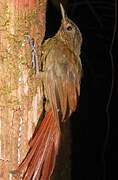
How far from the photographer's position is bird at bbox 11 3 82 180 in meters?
0.98

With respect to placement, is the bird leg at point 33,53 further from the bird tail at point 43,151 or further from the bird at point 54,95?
the bird tail at point 43,151

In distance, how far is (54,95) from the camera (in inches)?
48.2

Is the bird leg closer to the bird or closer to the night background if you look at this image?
the bird

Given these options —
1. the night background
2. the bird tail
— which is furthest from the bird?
the night background

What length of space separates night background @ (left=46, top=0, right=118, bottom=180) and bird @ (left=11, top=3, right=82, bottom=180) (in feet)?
3.12

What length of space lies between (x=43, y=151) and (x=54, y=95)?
325 millimetres

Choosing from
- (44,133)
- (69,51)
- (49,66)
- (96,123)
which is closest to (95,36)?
(96,123)

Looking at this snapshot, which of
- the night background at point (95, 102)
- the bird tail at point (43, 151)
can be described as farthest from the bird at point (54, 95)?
the night background at point (95, 102)

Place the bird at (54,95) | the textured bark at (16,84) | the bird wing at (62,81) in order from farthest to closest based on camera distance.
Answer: the bird wing at (62,81) < the bird at (54,95) < the textured bark at (16,84)

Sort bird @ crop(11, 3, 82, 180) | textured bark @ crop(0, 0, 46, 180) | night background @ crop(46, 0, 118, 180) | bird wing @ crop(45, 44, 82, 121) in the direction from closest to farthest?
textured bark @ crop(0, 0, 46, 180) → bird @ crop(11, 3, 82, 180) → bird wing @ crop(45, 44, 82, 121) → night background @ crop(46, 0, 118, 180)

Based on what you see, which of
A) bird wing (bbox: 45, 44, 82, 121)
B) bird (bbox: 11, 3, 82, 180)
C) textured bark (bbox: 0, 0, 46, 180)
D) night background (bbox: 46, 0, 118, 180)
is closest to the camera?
textured bark (bbox: 0, 0, 46, 180)

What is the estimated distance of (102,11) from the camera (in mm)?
2412

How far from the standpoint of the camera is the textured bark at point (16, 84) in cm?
88

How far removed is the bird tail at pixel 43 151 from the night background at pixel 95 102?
1.33m
